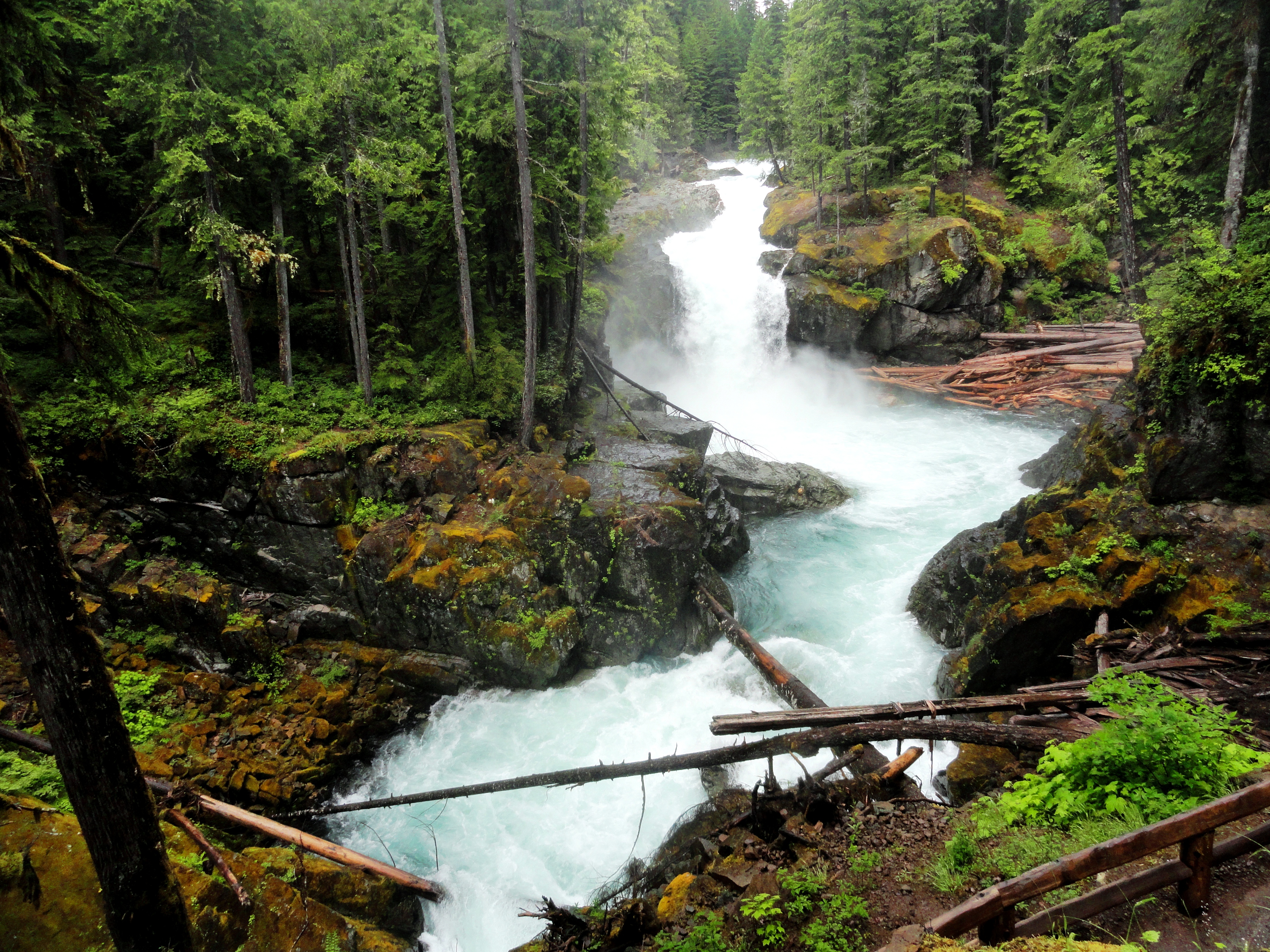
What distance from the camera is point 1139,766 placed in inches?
179

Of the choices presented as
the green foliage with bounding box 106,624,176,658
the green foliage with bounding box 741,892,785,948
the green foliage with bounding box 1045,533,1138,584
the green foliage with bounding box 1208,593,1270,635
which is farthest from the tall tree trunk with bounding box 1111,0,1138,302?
the green foliage with bounding box 106,624,176,658

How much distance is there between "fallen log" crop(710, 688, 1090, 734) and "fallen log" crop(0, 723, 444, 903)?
4768 millimetres

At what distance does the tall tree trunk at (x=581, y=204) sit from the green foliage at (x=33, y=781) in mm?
12832

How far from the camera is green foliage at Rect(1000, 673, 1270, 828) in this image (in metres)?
4.29

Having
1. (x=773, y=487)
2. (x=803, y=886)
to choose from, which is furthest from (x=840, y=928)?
(x=773, y=487)

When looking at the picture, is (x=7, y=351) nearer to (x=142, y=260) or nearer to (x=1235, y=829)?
(x=142, y=260)

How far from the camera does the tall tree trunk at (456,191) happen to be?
1237 cm

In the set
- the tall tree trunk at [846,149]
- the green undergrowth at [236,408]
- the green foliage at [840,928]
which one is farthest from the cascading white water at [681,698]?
the tall tree trunk at [846,149]

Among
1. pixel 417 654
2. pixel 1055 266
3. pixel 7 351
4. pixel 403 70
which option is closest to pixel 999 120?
pixel 1055 266

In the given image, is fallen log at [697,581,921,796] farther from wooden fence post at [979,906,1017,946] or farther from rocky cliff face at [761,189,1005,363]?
rocky cliff face at [761,189,1005,363]

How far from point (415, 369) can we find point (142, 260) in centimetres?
813

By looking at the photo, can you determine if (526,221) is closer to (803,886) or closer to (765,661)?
(765,661)

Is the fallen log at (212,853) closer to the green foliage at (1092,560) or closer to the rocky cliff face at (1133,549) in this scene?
the rocky cliff face at (1133,549)

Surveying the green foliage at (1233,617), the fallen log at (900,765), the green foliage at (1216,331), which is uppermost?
the green foliage at (1216,331)
